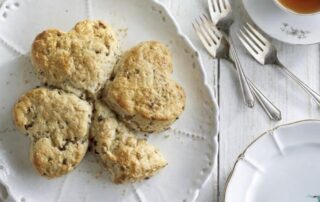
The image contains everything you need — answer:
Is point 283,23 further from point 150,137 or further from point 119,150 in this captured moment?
point 119,150

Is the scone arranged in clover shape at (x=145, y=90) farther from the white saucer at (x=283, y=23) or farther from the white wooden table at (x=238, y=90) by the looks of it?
the white saucer at (x=283, y=23)

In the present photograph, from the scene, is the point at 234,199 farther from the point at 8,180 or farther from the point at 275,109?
the point at 8,180

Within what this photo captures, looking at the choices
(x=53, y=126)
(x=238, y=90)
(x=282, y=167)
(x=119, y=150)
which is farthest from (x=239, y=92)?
(x=53, y=126)

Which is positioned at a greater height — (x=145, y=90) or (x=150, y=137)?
(x=145, y=90)

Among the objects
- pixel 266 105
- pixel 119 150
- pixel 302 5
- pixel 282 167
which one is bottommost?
pixel 282 167

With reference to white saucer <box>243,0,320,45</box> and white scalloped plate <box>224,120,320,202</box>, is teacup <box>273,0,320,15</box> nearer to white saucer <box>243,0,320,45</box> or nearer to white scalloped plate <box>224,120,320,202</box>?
white saucer <box>243,0,320,45</box>

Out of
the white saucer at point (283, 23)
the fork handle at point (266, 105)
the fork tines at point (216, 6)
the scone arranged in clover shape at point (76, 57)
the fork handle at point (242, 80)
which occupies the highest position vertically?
the scone arranged in clover shape at point (76, 57)

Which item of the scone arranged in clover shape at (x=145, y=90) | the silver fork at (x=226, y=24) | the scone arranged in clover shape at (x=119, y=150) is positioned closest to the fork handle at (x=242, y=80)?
the silver fork at (x=226, y=24)
